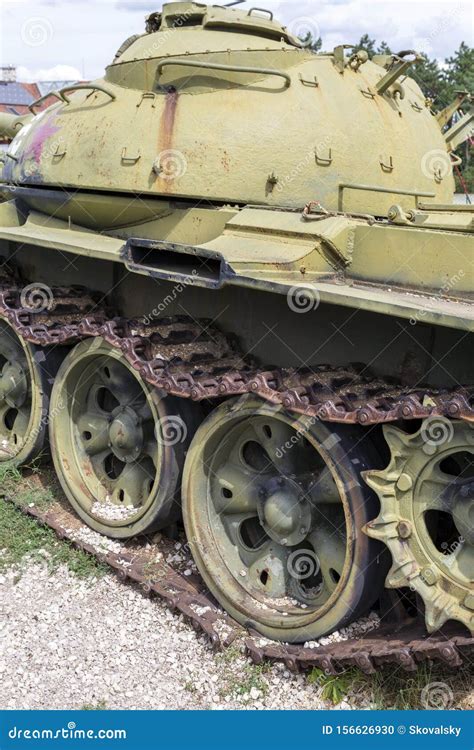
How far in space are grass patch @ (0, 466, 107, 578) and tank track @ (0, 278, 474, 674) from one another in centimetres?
9

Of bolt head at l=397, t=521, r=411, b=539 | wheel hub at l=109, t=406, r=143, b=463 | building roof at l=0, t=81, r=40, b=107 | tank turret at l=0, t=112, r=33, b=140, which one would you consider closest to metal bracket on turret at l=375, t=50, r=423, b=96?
wheel hub at l=109, t=406, r=143, b=463

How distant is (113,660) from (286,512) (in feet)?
4.65

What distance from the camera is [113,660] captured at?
507 centimetres

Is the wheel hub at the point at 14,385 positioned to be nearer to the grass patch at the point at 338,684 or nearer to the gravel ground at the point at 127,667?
the gravel ground at the point at 127,667

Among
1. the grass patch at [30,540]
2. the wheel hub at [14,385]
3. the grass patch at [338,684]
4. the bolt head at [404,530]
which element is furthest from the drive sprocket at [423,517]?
the wheel hub at [14,385]

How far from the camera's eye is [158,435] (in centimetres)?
568

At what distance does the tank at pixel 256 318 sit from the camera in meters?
4.34

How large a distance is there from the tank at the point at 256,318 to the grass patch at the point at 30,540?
300mm

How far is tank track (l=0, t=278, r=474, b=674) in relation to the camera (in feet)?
13.6

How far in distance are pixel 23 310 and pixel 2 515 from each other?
175cm

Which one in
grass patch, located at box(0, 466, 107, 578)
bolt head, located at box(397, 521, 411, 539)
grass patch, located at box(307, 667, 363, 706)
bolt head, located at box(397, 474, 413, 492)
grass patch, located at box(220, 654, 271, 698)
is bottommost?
grass patch, located at box(0, 466, 107, 578)

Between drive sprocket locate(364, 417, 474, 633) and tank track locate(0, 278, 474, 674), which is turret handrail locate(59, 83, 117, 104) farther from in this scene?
drive sprocket locate(364, 417, 474, 633)

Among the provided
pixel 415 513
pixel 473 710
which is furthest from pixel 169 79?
pixel 473 710

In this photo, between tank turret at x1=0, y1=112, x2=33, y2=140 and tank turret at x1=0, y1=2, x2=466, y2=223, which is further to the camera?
tank turret at x1=0, y1=112, x2=33, y2=140
